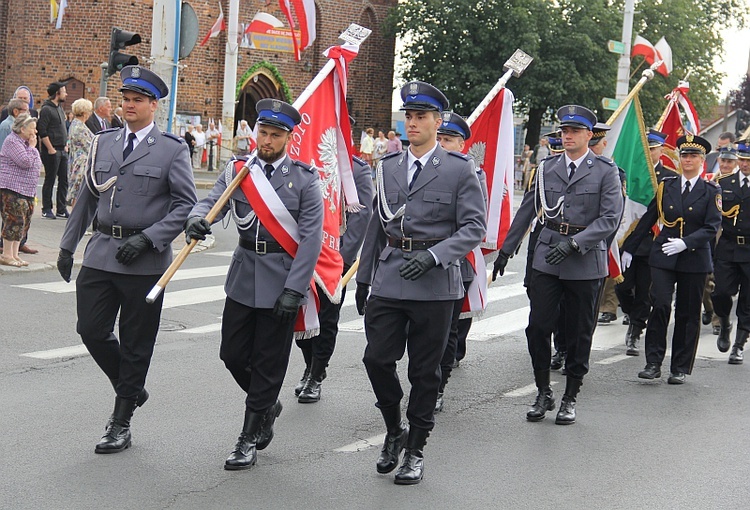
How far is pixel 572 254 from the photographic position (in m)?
8.04

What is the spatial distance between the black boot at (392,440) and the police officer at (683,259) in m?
3.79

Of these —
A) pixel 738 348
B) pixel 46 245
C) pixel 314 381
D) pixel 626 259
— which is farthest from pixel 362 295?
pixel 46 245

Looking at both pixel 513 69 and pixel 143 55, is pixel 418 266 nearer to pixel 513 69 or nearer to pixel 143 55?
pixel 513 69

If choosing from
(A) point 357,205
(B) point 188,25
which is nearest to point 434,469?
(A) point 357,205

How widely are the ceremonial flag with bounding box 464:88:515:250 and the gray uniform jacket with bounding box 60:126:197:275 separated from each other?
12.5 ft

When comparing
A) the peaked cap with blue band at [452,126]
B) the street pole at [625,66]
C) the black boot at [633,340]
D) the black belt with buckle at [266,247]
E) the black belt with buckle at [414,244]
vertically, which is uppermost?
the street pole at [625,66]

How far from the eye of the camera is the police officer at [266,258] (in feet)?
20.9

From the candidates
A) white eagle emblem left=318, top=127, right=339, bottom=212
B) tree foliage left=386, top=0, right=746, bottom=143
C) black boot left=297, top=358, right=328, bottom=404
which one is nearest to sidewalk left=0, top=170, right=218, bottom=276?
white eagle emblem left=318, top=127, right=339, bottom=212

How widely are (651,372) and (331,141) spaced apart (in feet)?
11.2

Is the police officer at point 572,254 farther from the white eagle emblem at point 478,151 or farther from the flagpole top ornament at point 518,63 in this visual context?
the white eagle emblem at point 478,151

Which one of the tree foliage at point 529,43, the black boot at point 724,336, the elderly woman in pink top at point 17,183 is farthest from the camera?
the tree foliage at point 529,43

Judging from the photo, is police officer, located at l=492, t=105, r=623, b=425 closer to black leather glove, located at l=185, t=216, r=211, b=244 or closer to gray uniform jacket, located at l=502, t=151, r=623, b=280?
gray uniform jacket, located at l=502, t=151, r=623, b=280

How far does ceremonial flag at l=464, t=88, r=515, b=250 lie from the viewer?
10.0 m

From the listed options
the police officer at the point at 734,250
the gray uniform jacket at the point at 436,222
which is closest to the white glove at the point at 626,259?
the police officer at the point at 734,250
